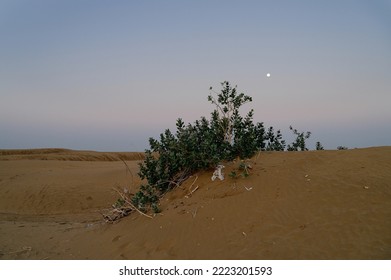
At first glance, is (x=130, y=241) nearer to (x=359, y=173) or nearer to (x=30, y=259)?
(x=30, y=259)

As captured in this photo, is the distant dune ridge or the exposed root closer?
the exposed root

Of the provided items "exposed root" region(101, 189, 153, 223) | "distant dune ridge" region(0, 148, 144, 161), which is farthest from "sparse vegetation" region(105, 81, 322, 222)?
"distant dune ridge" region(0, 148, 144, 161)

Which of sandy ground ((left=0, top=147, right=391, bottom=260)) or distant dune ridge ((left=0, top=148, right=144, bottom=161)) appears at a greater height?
distant dune ridge ((left=0, top=148, right=144, bottom=161))

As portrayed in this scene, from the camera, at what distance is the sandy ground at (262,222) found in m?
3.80

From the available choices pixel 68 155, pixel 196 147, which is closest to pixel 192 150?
pixel 196 147

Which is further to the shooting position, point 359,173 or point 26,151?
point 26,151

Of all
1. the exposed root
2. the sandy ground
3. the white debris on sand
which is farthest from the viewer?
the exposed root

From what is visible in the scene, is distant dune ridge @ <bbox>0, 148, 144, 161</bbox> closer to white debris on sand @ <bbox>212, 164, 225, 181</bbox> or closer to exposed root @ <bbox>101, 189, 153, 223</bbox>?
exposed root @ <bbox>101, 189, 153, 223</bbox>

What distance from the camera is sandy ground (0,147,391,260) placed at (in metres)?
3.80

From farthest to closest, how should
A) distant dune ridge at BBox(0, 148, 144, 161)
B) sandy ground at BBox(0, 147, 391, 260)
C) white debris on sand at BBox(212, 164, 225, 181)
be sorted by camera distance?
distant dune ridge at BBox(0, 148, 144, 161) < white debris on sand at BBox(212, 164, 225, 181) < sandy ground at BBox(0, 147, 391, 260)

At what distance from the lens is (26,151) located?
25000 millimetres

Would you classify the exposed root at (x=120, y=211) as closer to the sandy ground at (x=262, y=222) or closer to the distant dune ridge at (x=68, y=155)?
the sandy ground at (x=262, y=222)

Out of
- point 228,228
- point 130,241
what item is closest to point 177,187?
point 130,241
